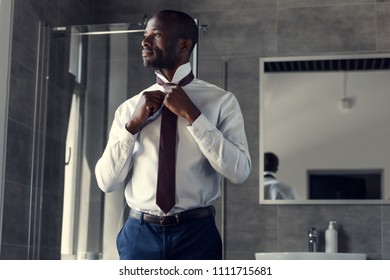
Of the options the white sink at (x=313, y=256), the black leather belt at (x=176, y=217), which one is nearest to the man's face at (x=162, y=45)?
the black leather belt at (x=176, y=217)

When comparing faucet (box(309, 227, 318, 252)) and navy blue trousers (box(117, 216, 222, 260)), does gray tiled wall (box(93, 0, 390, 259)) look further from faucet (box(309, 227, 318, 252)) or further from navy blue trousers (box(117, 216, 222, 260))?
navy blue trousers (box(117, 216, 222, 260))

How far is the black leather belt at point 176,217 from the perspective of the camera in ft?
4.24

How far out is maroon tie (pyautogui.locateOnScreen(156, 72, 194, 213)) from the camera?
1.31 metres

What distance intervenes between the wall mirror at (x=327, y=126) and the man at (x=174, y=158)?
3.01ft

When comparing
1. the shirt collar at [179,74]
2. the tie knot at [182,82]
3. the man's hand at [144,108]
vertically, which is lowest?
the man's hand at [144,108]

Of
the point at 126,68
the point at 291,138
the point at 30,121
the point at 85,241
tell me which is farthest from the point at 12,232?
the point at 291,138

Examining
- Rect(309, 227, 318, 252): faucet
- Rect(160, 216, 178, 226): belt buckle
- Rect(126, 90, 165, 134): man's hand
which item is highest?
Rect(126, 90, 165, 134): man's hand

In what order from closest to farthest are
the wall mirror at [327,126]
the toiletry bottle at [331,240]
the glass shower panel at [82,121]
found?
the glass shower panel at [82,121]
the toiletry bottle at [331,240]
the wall mirror at [327,126]

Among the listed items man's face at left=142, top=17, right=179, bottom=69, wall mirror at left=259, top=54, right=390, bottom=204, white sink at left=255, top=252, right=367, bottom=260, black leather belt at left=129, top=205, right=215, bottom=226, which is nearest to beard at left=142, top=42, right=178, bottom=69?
man's face at left=142, top=17, right=179, bottom=69

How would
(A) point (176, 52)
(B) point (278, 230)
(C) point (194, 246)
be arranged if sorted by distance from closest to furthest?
1. (C) point (194, 246)
2. (A) point (176, 52)
3. (B) point (278, 230)

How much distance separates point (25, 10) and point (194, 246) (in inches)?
42.6

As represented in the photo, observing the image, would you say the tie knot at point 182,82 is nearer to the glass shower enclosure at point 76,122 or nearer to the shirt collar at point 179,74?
the shirt collar at point 179,74

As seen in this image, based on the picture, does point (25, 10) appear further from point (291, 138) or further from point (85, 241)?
point (291, 138)

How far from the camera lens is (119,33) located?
207 cm
